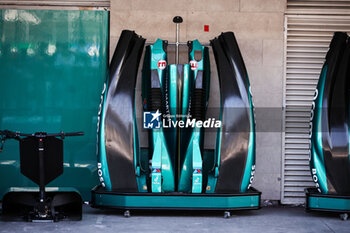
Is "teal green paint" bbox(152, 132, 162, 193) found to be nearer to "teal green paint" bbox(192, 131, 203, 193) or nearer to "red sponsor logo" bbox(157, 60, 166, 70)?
"teal green paint" bbox(192, 131, 203, 193)

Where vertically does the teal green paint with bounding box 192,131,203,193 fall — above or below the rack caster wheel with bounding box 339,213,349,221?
above

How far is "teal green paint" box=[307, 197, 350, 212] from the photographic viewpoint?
5789 millimetres

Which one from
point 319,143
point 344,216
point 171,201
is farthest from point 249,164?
point 344,216

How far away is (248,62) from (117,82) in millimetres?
1818

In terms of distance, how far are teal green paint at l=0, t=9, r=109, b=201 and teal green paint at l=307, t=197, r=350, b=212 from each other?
269 cm

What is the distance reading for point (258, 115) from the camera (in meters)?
6.89

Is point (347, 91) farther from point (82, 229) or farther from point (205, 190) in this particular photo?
point (82, 229)

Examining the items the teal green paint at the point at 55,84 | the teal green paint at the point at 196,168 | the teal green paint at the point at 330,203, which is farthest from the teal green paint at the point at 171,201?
the teal green paint at the point at 55,84

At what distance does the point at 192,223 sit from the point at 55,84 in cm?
254

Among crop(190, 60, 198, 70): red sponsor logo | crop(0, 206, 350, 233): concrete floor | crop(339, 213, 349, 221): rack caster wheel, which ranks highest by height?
crop(190, 60, 198, 70): red sponsor logo

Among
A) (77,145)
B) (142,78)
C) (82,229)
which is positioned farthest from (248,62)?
(82,229)

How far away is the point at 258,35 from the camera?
22.6ft

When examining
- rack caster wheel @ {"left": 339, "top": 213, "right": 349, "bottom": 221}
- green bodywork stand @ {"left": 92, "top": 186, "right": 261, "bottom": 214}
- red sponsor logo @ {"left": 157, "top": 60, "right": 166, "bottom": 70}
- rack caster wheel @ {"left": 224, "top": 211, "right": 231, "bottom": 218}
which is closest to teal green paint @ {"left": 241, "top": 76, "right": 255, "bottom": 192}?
green bodywork stand @ {"left": 92, "top": 186, "right": 261, "bottom": 214}

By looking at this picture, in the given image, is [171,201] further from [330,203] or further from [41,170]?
[330,203]
